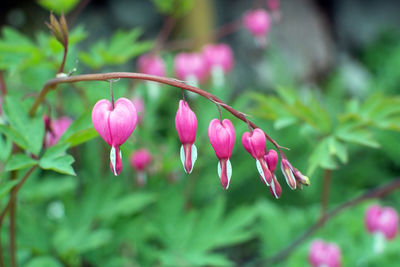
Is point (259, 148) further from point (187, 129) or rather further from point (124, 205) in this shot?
point (124, 205)

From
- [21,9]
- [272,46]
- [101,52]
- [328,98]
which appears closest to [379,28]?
[272,46]

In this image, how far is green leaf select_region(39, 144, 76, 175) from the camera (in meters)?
0.98

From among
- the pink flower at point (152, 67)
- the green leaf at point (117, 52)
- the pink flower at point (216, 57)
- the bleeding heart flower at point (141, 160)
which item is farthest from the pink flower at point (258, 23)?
the bleeding heart flower at point (141, 160)

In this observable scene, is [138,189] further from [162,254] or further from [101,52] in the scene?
[101,52]

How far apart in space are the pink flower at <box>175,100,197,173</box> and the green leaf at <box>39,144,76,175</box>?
0.26 metres

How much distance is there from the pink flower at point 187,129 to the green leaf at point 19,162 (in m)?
0.39

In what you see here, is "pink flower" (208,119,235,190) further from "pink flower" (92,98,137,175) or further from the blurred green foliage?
the blurred green foliage

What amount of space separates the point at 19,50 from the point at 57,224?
785 millimetres

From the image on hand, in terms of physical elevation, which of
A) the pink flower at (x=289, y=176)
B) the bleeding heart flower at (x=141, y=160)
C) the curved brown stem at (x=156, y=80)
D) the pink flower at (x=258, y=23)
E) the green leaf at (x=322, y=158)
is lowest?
the bleeding heart flower at (x=141, y=160)

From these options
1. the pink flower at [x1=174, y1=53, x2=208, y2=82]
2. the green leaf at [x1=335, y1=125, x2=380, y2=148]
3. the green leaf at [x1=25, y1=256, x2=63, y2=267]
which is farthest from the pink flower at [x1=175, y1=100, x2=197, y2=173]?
the pink flower at [x1=174, y1=53, x2=208, y2=82]

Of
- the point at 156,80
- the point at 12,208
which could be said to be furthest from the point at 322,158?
the point at 12,208

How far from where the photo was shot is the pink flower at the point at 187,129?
0.89 meters

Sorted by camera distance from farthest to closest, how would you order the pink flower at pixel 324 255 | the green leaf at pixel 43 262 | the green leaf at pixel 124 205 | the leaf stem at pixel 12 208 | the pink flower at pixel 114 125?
1. the green leaf at pixel 124 205
2. the pink flower at pixel 324 255
3. the green leaf at pixel 43 262
4. the leaf stem at pixel 12 208
5. the pink flower at pixel 114 125

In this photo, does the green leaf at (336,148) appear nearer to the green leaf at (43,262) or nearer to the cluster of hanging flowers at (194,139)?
the cluster of hanging flowers at (194,139)
